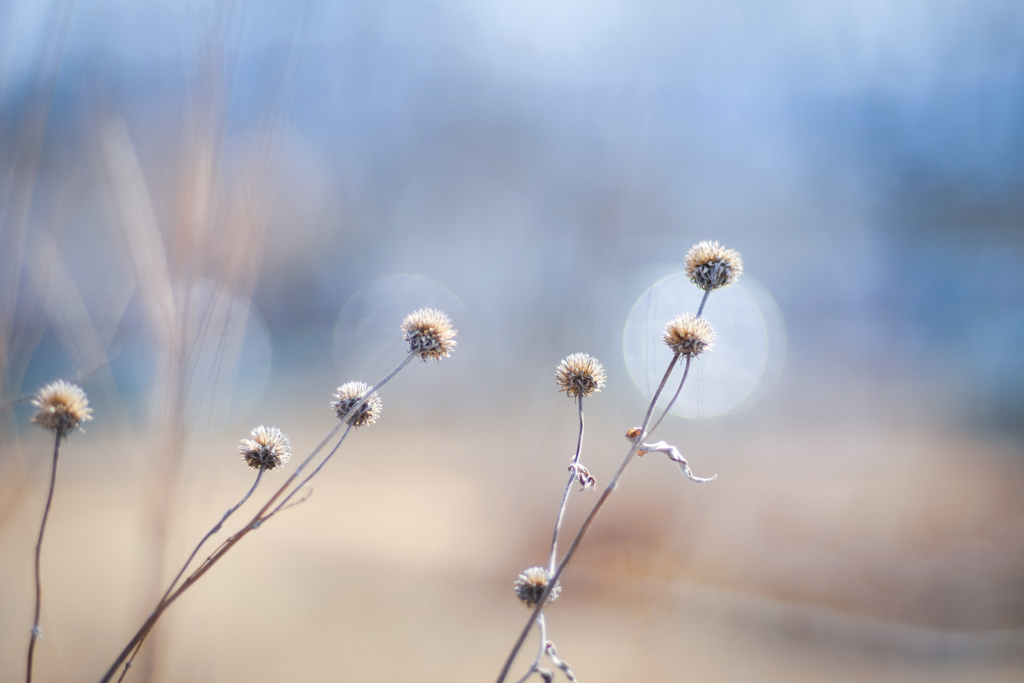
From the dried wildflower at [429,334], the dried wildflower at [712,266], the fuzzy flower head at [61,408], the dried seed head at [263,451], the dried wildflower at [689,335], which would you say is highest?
the dried wildflower at [712,266]

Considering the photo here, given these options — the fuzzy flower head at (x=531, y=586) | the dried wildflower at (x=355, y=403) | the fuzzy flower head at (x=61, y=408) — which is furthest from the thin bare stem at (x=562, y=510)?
the fuzzy flower head at (x=61, y=408)

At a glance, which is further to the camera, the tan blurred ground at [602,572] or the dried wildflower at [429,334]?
the tan blurred ground at [602,572]

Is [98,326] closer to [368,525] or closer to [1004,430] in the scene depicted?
[368,525]

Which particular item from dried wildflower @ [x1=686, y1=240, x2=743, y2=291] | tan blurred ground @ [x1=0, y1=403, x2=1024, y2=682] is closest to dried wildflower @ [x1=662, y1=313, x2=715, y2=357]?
dried wildflower @ [x1=686, y1=240, x2=743, y2=291]

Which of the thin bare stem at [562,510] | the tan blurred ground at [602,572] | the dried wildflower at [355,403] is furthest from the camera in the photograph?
the tan blurred ground at [602,572]

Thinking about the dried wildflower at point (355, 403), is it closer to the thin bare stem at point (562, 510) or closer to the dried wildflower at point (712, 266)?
the thin bare stem at point (562, 510)

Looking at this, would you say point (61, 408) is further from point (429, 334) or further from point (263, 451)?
point (429, 334)
